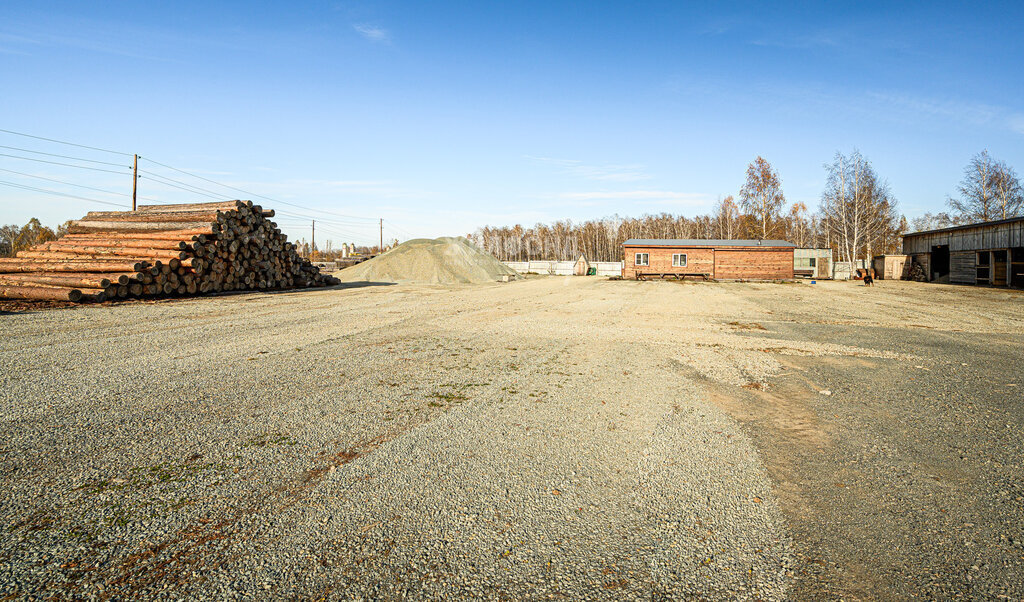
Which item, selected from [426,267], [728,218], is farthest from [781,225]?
[426,267]

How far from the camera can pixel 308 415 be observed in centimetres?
442

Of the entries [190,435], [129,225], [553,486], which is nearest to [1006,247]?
[553,486]

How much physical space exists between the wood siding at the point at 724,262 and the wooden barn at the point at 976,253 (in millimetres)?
8639

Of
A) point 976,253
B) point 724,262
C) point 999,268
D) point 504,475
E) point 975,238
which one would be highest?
point 975,238

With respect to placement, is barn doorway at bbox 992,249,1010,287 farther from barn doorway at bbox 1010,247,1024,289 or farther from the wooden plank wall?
the wooden plank wall

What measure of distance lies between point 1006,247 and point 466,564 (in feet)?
123

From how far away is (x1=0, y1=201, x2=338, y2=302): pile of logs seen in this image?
44.0 ft

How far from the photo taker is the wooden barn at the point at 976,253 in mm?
26641

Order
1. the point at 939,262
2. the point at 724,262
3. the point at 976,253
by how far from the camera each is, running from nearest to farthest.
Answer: the point at 976,253 → the point at 939,262 → the point at 724,262

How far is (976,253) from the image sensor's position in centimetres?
2941

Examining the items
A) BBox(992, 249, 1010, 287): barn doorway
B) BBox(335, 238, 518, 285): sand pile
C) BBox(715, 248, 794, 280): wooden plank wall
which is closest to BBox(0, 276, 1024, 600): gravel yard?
BBox(335, 238, 518, 285): sand pile

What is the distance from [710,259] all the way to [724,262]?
1.17 m

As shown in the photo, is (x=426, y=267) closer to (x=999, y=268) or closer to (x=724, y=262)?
(x=724, y=262)

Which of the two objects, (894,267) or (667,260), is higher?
(667,260)
